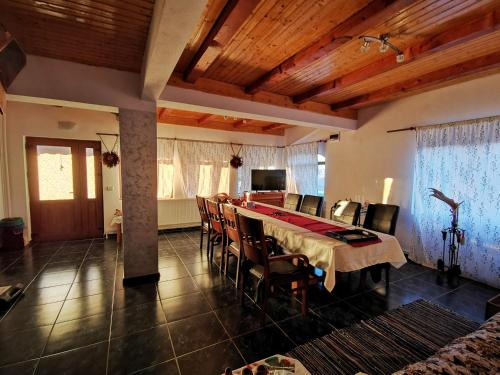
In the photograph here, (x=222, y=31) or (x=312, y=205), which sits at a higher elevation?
(x=222, y=31)

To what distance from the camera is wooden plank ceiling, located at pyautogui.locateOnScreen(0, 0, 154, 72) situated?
5.39 ft

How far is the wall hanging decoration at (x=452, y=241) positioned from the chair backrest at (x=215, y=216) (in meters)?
2.87

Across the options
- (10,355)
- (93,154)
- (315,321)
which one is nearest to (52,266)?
(10,355)

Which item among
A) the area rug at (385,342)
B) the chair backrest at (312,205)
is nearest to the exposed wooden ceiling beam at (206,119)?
the chair backrest at (312,205)

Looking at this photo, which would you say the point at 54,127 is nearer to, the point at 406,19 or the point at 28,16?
the point at 28,16

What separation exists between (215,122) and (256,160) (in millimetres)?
1441

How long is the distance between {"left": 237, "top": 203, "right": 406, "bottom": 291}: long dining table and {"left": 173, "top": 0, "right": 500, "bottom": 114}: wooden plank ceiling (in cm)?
174

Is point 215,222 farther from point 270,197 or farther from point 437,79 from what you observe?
point 437,79

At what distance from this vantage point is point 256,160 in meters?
6.23

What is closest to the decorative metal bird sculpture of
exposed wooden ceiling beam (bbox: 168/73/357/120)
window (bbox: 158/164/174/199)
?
exposed wooden ceiling beam (bbox: 168/73/357/120)

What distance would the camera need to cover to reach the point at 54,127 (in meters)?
4.25

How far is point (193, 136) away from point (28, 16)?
147 inches

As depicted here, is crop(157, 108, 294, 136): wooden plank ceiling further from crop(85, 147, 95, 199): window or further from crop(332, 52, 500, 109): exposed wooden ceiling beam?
crop(332, 52, 500, 109): exposed wooden ceiling beam

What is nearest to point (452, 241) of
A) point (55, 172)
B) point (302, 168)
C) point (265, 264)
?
point (265, 264)
